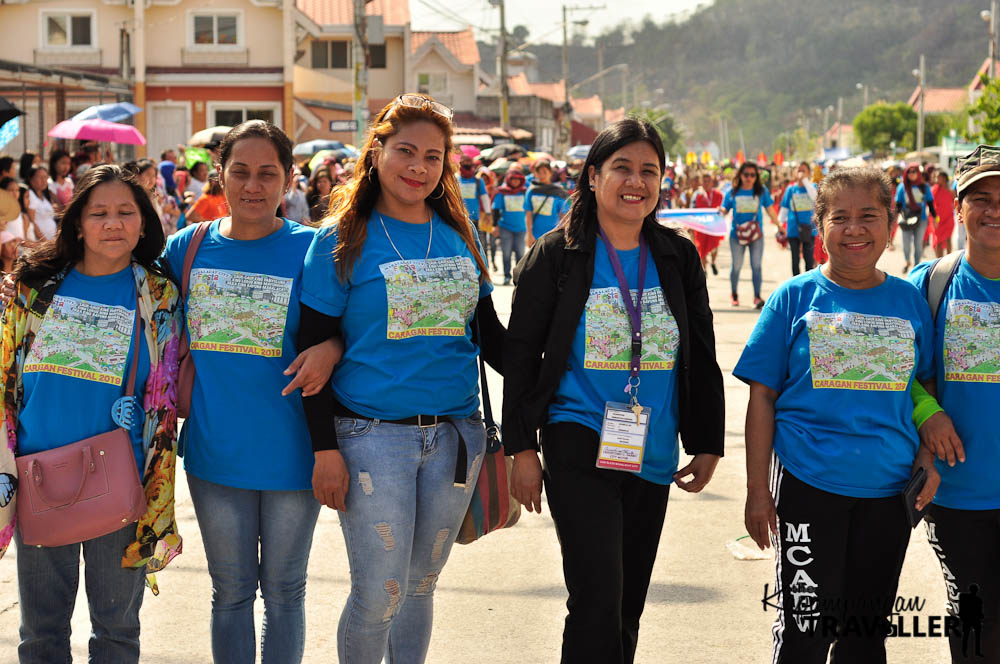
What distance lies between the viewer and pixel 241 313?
11.9 feet

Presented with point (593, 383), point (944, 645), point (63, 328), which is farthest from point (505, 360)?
point (944, 645)

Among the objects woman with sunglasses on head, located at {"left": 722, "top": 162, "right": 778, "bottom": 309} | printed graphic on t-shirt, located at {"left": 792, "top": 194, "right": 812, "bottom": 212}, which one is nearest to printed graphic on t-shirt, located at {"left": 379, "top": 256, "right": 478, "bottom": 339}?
woman with sunglasses on head, located at {"left": 722, "top": 162, "right": 778, "bottom": 309}

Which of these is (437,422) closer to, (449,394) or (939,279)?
(449,394)

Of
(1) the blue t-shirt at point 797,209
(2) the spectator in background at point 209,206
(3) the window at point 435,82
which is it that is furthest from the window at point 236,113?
(2) the spectator in background at point 209,206

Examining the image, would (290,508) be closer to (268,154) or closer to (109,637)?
(109,637)

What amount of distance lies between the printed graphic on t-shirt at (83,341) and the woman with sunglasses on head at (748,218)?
1231 centimetres

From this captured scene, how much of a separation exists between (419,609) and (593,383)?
0.89 meters

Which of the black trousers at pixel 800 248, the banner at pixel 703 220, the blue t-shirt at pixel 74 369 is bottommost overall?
the blue t-shirt at pixel 74 369

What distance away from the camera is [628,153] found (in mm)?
3650

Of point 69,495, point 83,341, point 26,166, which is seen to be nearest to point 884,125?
point 26,166

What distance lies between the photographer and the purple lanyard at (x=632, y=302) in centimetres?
357

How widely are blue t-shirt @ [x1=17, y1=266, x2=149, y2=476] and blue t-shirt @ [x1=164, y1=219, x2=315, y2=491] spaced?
0.22m

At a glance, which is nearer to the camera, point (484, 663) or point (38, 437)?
point (38, 437)

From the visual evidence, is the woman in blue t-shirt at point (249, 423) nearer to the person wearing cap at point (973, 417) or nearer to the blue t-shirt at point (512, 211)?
the person wearing cap at point (973, 417)
